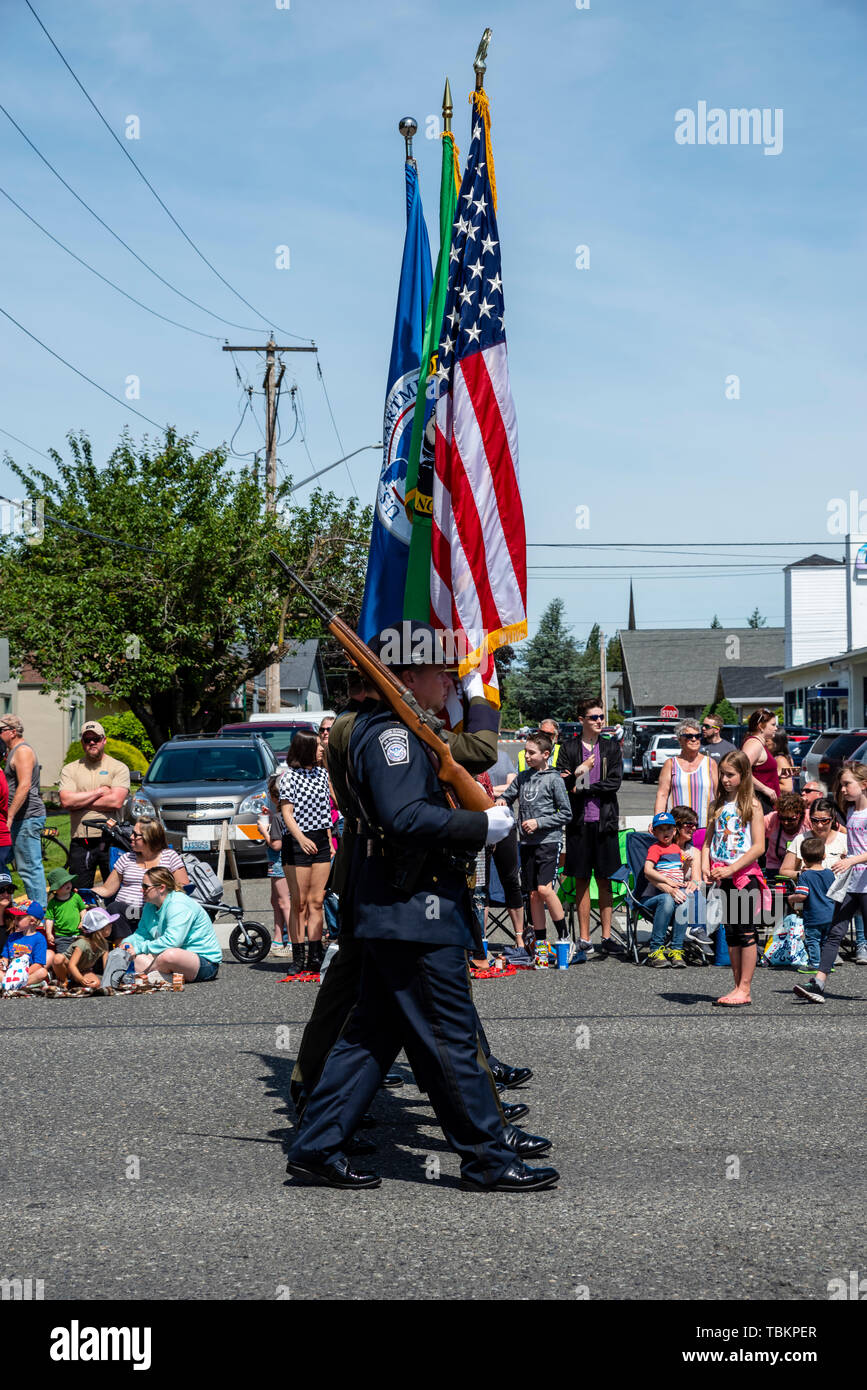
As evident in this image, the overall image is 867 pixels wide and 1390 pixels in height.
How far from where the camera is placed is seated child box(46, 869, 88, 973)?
10297mm

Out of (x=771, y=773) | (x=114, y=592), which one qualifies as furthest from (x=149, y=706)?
(x=771, y=773)

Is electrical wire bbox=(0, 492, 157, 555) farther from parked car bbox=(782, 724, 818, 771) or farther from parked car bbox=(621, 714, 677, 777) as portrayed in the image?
parked car bbox=(621, 714, 677, 777)

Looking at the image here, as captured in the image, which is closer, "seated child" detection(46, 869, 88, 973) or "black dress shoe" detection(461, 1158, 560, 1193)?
"black dress shoe" detection(461, 1158, 560, 1193)

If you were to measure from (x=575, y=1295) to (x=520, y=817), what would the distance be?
6.75 m

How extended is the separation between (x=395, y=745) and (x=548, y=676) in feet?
278

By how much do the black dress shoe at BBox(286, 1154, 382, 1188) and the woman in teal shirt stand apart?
4.65 meters

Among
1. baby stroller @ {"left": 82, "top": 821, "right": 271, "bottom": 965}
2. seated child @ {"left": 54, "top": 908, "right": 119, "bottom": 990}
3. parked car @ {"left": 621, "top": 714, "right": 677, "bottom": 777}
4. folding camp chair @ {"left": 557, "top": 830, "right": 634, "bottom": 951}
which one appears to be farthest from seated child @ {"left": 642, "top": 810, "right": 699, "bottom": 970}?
parked car @ {"left": 621, "top": 714, "right": 677, "bottom": 777}

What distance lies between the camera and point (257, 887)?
16562mm

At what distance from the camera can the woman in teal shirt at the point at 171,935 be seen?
9.70m

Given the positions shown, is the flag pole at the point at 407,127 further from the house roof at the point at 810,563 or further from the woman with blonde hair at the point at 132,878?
the house roof at the point at 810,563

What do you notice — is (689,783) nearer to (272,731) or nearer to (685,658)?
(272,731)

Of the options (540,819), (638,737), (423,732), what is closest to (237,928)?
(540,819)

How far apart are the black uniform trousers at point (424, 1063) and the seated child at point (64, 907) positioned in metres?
5.41
